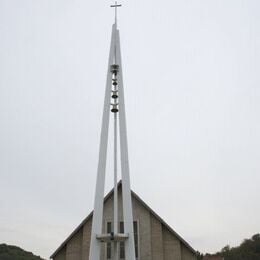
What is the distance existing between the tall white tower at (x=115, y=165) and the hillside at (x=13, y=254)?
133ft

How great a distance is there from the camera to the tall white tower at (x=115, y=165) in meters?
10.2

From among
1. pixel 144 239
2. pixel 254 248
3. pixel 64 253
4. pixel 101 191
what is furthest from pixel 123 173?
pixel 254 248

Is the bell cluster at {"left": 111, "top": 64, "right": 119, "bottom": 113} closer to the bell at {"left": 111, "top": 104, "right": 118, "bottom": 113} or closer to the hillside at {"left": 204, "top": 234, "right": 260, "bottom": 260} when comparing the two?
the bell at {"left": 111, "top": 104, "right": 118, "bottom": 113}

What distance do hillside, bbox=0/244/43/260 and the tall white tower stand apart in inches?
1599

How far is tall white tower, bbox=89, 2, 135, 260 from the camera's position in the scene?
33.6 feet

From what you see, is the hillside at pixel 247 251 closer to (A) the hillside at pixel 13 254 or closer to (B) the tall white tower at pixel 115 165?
(A) the hillside at pixel 13 254

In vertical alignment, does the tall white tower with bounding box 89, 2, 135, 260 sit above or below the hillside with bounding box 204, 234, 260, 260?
below

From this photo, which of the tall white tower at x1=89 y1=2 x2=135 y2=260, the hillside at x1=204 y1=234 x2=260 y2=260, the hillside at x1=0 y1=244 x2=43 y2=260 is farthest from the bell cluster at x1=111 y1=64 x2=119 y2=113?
the hillside at x1=204 y1=234 x2=260 y2=260

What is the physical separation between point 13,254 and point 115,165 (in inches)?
1687

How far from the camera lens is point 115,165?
39.1 ft

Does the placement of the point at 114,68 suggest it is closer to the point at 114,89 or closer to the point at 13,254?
the point at 114,89

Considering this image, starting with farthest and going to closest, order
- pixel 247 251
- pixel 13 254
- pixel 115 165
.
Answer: pixel 247 251 → pixel 13 254 → pixel 115 165

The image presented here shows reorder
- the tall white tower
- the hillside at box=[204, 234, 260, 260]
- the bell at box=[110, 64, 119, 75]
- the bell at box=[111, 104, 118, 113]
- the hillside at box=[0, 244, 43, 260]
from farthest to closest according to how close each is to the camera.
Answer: the hillside at box=[204, 234, 260, 260] < the hillside at box=[0, 244, 43, 260] < the bell at box=[110, 64, 119, 75] < the bell at box=[111, 104, 118, 113] < the tall white tower

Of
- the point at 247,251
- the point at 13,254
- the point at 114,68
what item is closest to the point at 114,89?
the point at 114,68
